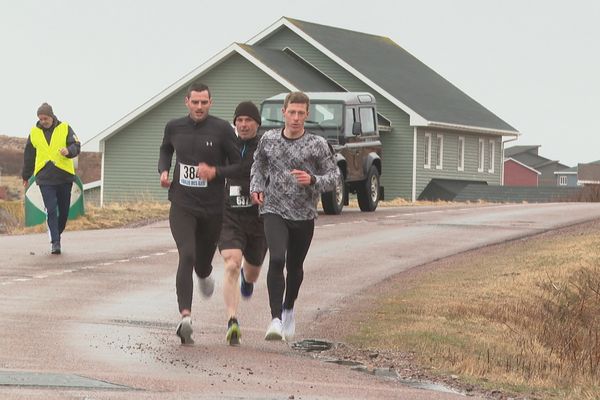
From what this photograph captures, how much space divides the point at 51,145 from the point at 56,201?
0.77 metres

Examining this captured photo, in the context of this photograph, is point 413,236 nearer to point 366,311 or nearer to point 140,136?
point 366,311

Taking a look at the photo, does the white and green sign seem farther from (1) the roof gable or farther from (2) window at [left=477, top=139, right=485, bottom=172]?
(2) window at [left=477, top=139, right=485, bottom=172]

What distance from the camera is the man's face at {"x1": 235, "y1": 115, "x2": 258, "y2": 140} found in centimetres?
1319

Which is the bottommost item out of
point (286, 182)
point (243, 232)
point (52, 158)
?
point (243, 232)

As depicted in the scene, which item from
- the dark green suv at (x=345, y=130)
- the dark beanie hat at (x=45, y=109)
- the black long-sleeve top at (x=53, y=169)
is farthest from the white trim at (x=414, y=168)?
the dark beanie hat at (x=45, y=109)

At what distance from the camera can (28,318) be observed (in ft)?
45.2

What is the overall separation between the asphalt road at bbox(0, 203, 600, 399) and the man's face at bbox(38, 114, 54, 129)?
5.45 ft

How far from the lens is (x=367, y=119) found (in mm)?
33000

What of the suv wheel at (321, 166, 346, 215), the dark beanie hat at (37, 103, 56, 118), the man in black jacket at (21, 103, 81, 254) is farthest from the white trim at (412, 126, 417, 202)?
the dark beanie hat at (37, 103, 56, 118)

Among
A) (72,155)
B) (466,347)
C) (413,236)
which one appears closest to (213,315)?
(466,347)

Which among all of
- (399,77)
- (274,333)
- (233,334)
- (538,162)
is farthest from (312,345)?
(538,162)

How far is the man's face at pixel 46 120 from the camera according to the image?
2041cm

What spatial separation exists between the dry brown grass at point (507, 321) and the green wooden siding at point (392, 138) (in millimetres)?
30163

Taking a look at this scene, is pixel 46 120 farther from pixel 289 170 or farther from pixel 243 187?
pixel 289 170
